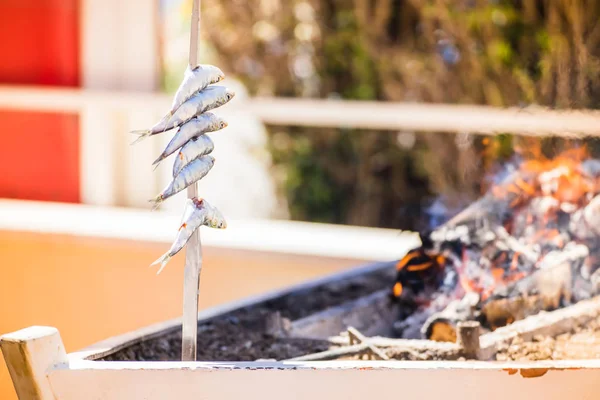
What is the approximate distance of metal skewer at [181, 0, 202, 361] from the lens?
4.62 feet

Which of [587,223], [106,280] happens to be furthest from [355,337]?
[106,280]

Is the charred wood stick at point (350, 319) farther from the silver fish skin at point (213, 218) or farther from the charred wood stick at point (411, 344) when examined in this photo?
the silver fish skin at point (213, 218)

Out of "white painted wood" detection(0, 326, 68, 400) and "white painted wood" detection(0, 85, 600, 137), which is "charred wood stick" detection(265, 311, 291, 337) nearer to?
"white painted wood" detection(0, 326, 68, 400)

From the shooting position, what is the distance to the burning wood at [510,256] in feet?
6.36

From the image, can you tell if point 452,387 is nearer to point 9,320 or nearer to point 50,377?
point 50,377

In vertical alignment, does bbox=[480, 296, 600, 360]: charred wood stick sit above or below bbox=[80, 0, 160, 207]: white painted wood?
below

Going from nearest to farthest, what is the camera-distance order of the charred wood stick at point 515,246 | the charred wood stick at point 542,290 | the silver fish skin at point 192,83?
the silver fish skin at point 192,83 < the charred wood stick at point 542,290 < the charred wood stick at point 515,246

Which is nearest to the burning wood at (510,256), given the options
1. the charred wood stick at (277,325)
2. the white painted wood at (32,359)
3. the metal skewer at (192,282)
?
the charred wood stick at (277,325)

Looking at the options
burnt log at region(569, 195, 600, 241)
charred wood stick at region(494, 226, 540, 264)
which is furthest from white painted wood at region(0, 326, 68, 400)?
burnt log at region(569, 195, 600, 241)

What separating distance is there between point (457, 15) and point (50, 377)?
4724 mm

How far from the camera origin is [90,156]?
15.5ft

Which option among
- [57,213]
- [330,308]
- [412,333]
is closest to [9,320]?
[57,213]

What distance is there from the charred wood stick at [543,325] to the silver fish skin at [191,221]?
65cm

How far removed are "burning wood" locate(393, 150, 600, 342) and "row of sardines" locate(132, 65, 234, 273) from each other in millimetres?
708
